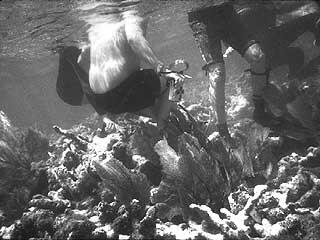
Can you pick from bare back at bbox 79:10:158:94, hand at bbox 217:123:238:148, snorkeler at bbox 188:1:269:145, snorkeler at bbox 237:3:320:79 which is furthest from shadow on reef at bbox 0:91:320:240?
snorkeler at bbox 237:3:320:79

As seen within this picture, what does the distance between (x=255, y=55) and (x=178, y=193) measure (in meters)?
3.43

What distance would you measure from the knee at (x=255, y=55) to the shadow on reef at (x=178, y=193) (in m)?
1.33

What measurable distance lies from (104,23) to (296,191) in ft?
32.3

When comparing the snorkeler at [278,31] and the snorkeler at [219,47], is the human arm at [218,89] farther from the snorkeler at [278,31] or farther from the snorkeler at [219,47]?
the snorkeler at [278,31]

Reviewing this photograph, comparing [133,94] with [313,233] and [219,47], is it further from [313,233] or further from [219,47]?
[313,233]

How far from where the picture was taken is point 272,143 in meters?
5.50

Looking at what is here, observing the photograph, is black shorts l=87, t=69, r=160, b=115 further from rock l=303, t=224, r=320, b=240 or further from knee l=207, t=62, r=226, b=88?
rock l=303, t=224, r=320, b=240

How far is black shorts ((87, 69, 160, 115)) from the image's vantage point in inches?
180

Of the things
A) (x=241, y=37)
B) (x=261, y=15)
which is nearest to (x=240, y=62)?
(x=261, y=15)

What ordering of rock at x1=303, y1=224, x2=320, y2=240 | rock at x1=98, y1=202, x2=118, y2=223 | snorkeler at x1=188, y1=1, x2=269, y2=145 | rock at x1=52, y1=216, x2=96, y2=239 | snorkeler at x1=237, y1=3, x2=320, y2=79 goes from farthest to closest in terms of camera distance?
snorkeler at x1=237, y1=3, x2=320, y2=79 → snorkeler at x1=188, y1=1, x2=269, y2=145 → rock at x1=98, y1=202, x2=118, y2=223 → rock at x1=52, y1=216, x2=96, y2=239 → rock at x1=303, y1=224, x2=320, y2=240

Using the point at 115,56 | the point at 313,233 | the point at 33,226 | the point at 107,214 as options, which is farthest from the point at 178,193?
the point at 115,56

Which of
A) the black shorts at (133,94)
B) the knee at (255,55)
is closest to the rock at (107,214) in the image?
the black shorts at (133,94)

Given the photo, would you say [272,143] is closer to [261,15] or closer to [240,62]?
[261,15]

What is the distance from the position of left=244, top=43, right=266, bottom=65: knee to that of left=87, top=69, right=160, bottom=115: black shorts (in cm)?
252
